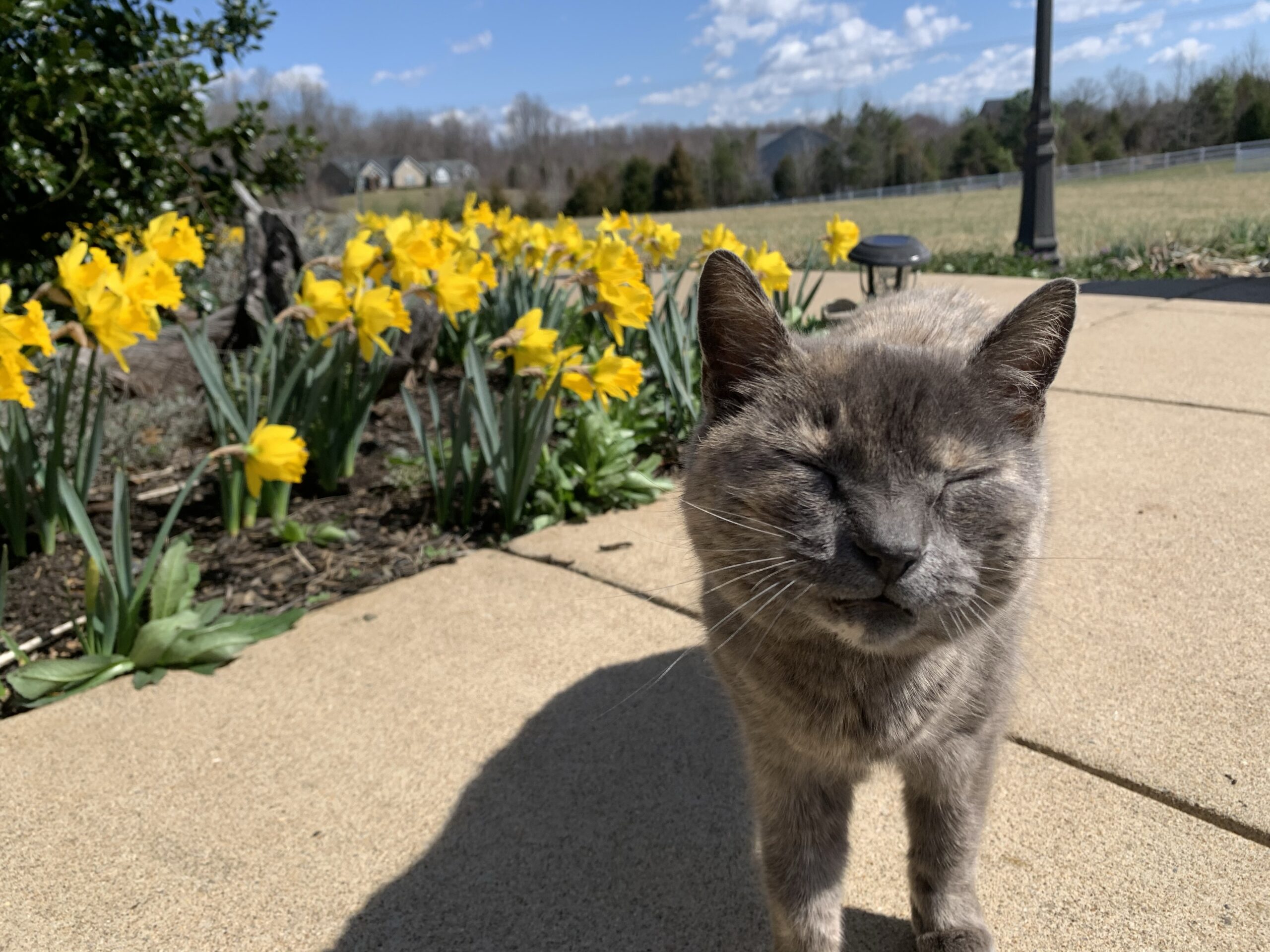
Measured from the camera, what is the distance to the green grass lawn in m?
10.7

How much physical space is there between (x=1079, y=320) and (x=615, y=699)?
549cm

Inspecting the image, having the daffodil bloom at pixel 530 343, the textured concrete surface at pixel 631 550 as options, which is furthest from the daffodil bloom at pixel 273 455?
Result: the textured concrete surface at pixel 631 550

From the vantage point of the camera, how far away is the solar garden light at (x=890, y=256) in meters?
5.59

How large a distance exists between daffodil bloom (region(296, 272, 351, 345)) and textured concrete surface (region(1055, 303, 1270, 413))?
398 cm

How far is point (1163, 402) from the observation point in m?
4.47

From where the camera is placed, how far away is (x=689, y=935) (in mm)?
1705

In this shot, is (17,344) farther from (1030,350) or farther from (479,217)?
(479,217)

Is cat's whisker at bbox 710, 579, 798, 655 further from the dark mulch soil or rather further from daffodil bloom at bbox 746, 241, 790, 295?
daffodil bloom at bbox 746, 241, 790, 295

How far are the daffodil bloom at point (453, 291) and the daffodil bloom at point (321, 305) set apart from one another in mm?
381

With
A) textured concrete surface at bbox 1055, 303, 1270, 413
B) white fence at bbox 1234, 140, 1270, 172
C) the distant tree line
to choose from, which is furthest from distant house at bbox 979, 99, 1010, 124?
textured concrete surface at bbox 1055, 303, 1270, 413

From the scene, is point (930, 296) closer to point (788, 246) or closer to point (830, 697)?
point (830, 697)

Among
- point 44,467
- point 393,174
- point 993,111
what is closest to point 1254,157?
point 44,467

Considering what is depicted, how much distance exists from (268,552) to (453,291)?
4.27 feet

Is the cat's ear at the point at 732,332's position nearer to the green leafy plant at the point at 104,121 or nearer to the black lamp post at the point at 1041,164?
the green leafy plant at the point at 104,121
